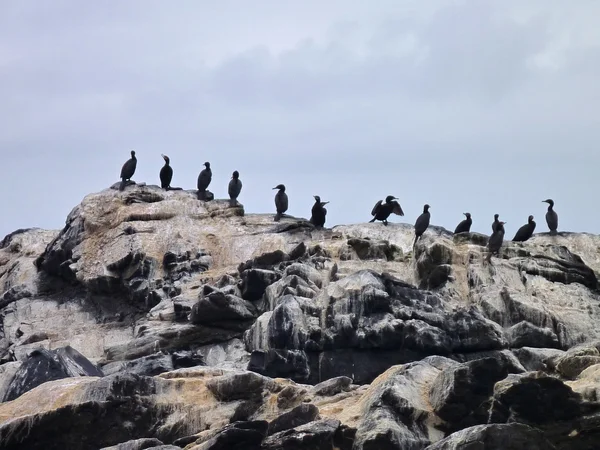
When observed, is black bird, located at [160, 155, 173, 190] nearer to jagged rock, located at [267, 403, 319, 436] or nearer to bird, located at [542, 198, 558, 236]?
bird, located at [542, 198, 558, 236]

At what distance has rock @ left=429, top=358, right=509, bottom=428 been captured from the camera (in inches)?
717

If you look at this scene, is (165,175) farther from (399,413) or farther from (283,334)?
(399,413)

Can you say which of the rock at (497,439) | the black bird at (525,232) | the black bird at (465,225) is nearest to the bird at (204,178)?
the black bird at (465,225)

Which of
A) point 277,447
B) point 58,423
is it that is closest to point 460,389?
point 277,447

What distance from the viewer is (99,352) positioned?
2947cm

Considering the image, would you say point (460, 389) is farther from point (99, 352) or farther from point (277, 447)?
point (99, 352)

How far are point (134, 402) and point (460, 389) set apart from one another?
5188 millimetres

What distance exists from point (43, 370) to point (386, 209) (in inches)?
549

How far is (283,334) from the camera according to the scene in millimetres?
26406

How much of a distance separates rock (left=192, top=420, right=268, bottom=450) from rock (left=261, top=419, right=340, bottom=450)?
145 millimetres

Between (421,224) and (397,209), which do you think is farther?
(397,209)

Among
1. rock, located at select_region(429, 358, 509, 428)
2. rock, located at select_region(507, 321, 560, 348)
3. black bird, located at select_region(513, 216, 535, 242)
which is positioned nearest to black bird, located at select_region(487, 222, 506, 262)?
black bird, located at select_region(513, 216, 535, 242)

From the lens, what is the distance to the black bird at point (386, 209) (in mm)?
35000

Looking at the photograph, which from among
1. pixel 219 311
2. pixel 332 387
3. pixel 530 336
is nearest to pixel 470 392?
pixel 332 387
